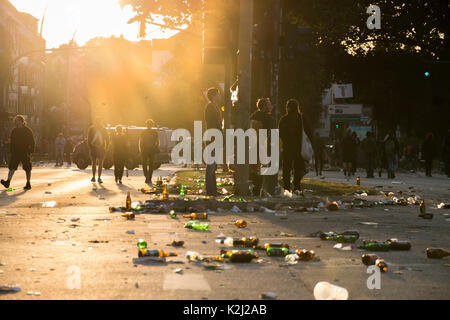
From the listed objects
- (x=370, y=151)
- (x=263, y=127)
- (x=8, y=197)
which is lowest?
(x=8, y=197)

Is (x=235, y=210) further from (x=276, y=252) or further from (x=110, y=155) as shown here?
(x=110, y=155)

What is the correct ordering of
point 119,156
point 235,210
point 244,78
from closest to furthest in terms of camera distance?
point 235,210 < point 244,78 < point 119,156

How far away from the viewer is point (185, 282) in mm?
6516

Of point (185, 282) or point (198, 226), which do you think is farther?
point (198, 226)

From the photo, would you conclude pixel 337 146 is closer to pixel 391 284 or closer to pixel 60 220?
pixel 60 220

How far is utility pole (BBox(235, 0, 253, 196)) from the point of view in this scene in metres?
15.9

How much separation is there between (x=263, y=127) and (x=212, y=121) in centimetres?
96

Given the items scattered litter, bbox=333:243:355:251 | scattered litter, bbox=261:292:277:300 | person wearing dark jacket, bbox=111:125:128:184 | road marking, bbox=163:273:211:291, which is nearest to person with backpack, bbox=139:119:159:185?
person wearing dark jacket, bbox=111:125:128:184

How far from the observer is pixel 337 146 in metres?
47.1

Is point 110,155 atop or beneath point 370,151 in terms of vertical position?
beneath

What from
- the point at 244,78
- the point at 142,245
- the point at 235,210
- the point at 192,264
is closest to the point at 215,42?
the point at 244,78

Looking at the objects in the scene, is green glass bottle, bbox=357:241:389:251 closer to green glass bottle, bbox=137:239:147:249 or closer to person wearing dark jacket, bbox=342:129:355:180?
green glass bottle, bbox=137:239:147:249
